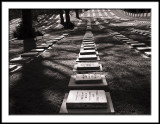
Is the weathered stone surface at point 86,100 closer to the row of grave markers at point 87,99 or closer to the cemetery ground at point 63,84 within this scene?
the row of grave markers at point 87,99

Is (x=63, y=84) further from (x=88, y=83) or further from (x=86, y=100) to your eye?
(x=86, y=100)

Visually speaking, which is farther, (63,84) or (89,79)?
(63,84)

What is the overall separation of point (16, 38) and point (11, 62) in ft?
24.8

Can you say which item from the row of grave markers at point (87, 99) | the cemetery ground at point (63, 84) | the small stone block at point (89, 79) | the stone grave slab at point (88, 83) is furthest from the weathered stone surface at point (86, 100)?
the small stone block at point (89, 79)

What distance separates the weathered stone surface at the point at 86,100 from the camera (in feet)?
10.1

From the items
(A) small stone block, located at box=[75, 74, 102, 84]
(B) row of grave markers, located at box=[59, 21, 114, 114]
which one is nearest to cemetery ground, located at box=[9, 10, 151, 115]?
(B) row of grave markers, located at box=[59, 21, 114, 114]

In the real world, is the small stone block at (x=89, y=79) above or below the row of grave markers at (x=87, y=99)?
above

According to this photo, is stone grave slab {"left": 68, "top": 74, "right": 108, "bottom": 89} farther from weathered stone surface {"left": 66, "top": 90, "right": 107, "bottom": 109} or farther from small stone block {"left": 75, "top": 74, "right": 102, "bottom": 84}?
weathered stone surface {"left": 66, "top": 90, "right": 107, "bottom": 109}

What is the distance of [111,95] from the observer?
3627 millimetres

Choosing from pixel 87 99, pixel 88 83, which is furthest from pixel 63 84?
pixel 87 99

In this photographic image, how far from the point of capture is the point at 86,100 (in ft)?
10.3

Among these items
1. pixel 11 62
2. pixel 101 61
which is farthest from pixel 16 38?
pixel 101 61

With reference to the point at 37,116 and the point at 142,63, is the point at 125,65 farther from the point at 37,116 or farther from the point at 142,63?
the point at 37,116

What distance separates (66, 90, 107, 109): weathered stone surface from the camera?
3066 millimetres
